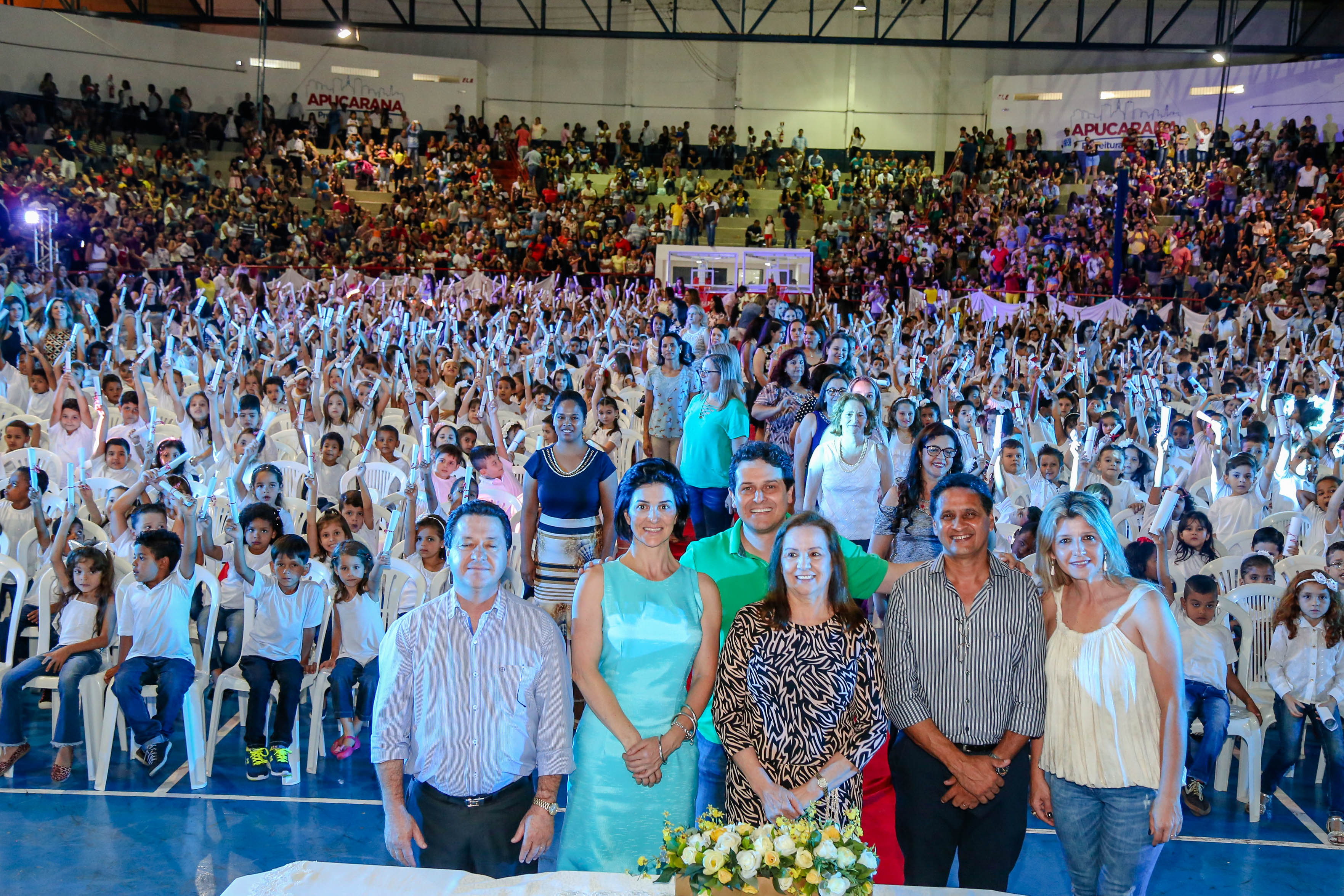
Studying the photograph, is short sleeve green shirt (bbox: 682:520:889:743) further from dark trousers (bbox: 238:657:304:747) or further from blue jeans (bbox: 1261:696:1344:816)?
blue jeans (bbox: 1261:696:1344:816)

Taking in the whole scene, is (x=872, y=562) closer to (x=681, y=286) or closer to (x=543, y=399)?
(x=543, y=399)

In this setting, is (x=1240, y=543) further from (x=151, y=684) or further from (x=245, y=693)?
(x=151, y=684)

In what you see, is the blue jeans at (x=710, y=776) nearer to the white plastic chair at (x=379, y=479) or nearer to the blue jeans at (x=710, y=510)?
the blue jeans at (x=710, y=510)

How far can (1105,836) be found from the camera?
285 centimetres

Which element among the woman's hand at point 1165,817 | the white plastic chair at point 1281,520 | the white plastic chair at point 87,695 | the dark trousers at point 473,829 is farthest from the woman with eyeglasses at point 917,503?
the white plastic chair at point 87,695

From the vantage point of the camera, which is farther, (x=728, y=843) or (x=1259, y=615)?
(x=1259, y=615)

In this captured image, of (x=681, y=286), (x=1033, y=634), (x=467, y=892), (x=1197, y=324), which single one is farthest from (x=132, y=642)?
(x=1197, y=324)

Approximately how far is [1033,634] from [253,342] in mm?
8610

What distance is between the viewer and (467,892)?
8.28 feet

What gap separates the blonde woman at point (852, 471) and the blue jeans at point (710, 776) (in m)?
1.92

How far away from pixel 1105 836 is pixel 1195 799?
84.6 inches

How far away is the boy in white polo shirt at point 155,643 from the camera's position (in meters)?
4.67

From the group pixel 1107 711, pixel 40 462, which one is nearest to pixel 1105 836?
pixel 1107 711

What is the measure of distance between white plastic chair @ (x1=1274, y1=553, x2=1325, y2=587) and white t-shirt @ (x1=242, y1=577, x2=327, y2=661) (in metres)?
4.56
